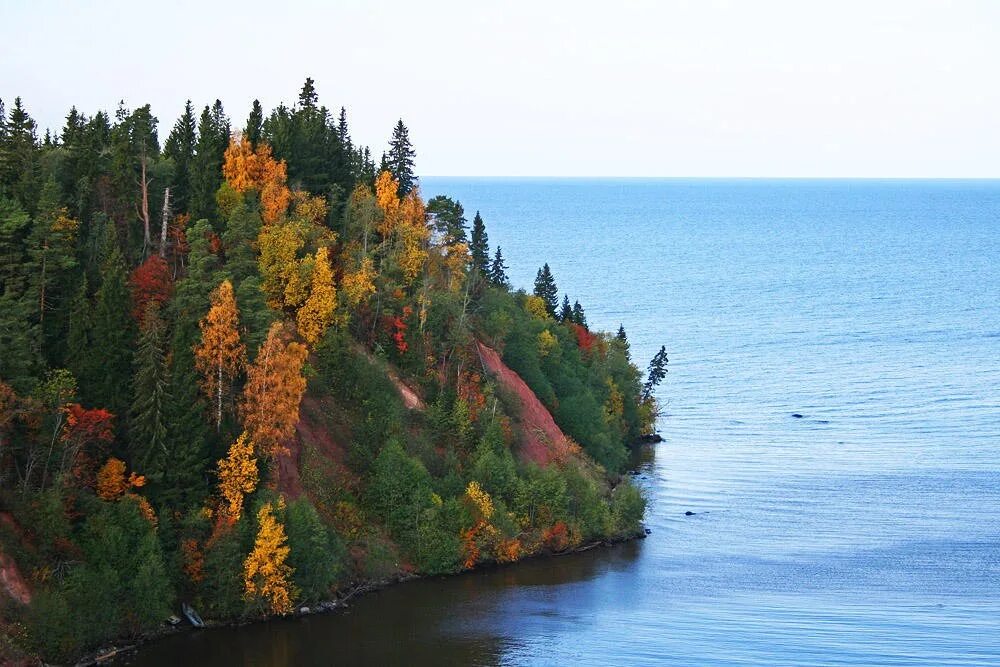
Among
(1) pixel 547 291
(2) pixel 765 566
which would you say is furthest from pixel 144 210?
(1) pixel 547 291

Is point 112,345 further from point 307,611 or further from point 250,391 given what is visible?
point 307,611

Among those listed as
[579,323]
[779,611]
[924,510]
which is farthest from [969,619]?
[579,323]

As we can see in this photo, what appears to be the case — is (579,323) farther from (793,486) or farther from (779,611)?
(779,611)

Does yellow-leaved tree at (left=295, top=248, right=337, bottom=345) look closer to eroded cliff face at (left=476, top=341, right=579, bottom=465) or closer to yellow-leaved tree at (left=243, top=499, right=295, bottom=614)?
eroded cliff face at (left=476, top=341, right=579, bottom=465)

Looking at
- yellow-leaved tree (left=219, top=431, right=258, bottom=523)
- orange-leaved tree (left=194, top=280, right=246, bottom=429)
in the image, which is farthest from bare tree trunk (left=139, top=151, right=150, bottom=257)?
yellow-leaved tree (left=219, top=431, right=258, bottom=523)

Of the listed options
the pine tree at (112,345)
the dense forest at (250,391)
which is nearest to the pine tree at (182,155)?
the dense forest at (250,391)

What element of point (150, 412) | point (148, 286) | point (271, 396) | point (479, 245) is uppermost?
point (479, 245)

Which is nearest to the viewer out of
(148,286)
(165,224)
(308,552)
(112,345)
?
(308,552)
